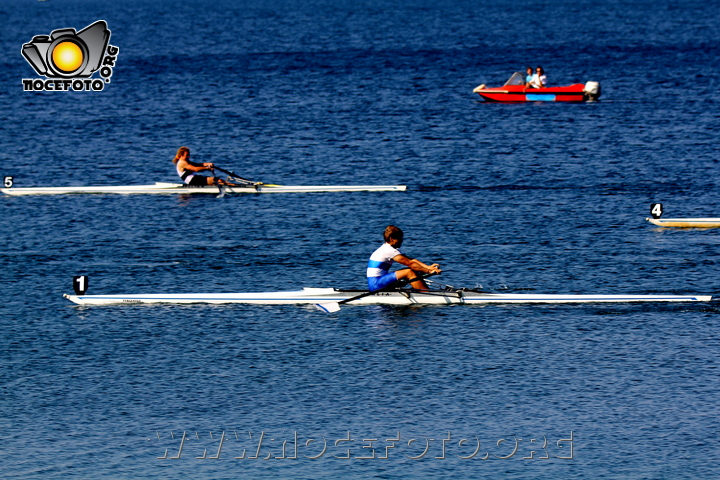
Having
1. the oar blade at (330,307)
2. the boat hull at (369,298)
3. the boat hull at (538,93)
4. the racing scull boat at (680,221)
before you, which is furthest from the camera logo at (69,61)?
the oar blade at (330,307)

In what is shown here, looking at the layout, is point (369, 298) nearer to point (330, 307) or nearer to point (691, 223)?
point (330, 307)

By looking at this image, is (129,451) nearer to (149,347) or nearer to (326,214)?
(149,347)

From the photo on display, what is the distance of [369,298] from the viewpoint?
26016 millimetres

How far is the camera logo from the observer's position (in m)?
70.0

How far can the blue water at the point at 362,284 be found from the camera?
18.3m

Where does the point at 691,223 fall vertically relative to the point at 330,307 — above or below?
above

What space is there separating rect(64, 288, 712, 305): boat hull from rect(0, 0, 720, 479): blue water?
1.05 feet

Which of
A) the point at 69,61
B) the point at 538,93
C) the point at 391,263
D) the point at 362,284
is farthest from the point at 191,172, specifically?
the point at 69,61

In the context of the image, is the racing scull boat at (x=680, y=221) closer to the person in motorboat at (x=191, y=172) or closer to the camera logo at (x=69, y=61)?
the person in motorboat at (x=191, y=172)

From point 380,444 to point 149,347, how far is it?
703 cm

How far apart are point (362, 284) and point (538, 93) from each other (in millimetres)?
38820

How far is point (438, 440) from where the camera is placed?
60.2 ft

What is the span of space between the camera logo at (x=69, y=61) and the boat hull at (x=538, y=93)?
906 inches

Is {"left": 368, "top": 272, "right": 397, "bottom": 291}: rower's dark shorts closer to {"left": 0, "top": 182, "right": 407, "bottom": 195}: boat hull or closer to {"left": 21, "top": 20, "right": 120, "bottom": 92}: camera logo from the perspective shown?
{"left": 0, "top": 182, "right": 407, "bottom": 195}: boat hull
